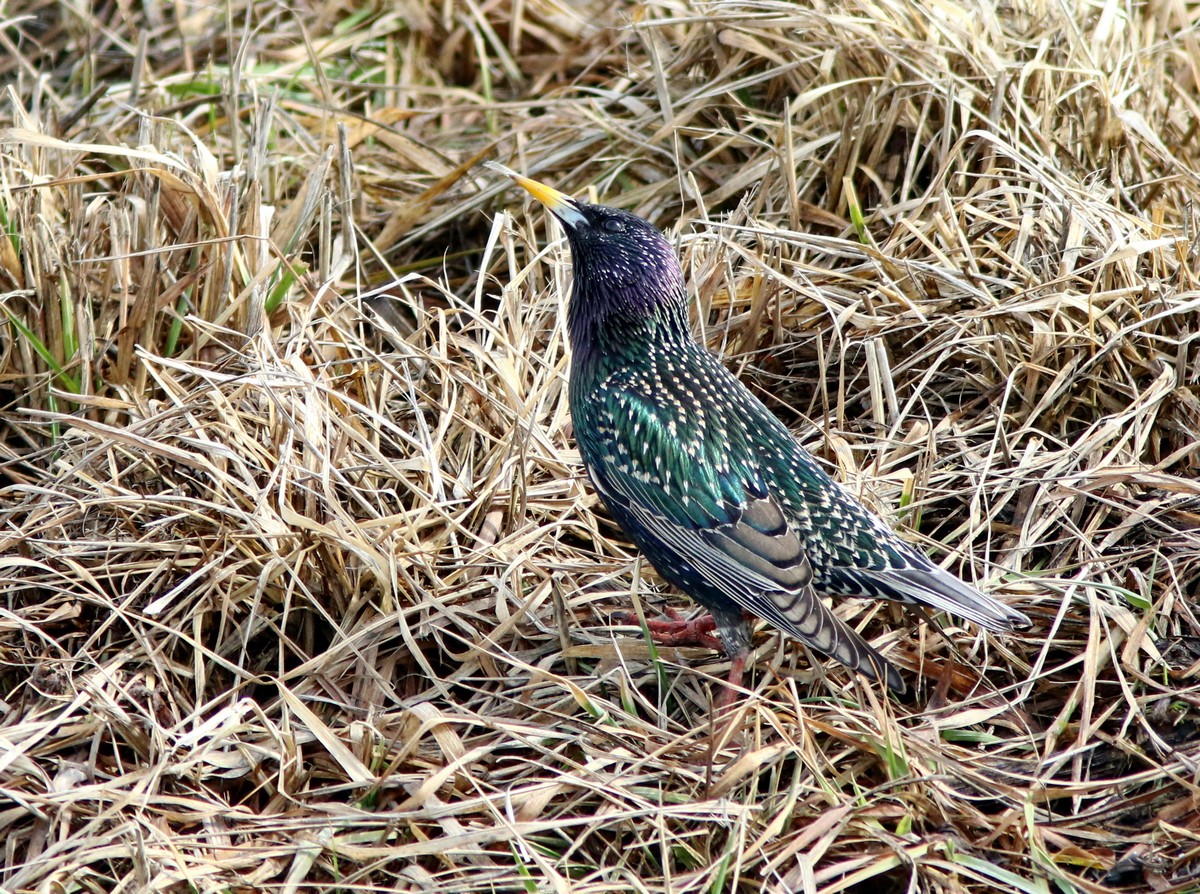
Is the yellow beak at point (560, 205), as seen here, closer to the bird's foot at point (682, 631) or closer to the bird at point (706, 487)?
the bird at point (706, 487)

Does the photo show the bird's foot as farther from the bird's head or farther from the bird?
the bird's head

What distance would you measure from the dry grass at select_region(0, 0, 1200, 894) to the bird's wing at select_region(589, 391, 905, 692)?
10.4 inches

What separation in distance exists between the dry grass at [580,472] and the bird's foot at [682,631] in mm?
69

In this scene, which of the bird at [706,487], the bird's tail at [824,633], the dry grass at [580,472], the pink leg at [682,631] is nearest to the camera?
the dry grass at [580,472]

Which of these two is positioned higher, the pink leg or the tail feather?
the tail feather

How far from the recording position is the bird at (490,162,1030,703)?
10.9 ft

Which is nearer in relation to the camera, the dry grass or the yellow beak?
the dry grass

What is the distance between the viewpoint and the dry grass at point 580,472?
119 inches

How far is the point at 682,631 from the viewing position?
377cm

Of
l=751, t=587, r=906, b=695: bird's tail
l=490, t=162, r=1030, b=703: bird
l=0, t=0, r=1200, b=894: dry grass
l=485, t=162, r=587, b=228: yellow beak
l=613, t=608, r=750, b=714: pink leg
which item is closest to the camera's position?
l=0, t=0, r=1200, b=894: dry grass

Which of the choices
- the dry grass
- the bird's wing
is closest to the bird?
the bird's wing

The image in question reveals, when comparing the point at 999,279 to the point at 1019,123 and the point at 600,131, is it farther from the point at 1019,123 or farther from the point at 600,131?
the point at 600,131

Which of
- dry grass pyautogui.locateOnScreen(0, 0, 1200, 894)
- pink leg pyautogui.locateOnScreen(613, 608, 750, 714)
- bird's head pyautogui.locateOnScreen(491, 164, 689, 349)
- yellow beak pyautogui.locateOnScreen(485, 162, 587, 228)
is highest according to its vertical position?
yellow beak pyautogui.locateOnScreen(485, 162, 587, 228)

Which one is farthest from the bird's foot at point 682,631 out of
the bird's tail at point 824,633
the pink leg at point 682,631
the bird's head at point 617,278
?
the bird's head at point 617,278
